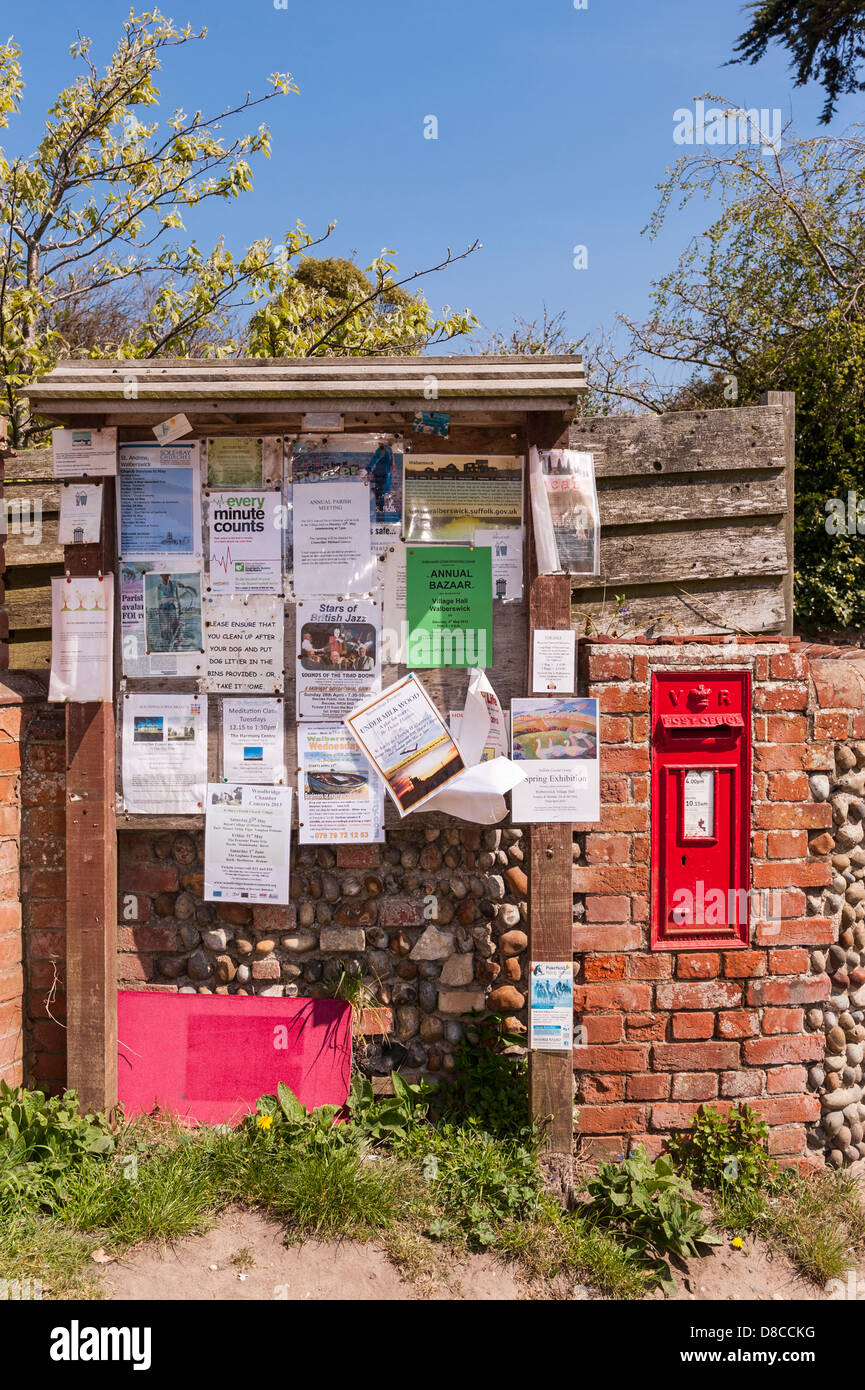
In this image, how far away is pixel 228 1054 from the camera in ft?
10.9

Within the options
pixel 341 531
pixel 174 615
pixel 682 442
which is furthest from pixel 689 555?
pixel 174 615

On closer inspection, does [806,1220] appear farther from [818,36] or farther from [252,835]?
[818,36]

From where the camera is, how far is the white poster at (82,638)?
3.19m

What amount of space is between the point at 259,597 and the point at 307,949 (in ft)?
4.75

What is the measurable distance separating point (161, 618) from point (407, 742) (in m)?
1.10

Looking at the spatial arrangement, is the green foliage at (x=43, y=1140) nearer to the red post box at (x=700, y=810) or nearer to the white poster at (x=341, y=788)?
the white poster at (x=341, y=788)

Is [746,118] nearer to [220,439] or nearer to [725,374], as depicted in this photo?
A: [725,374]

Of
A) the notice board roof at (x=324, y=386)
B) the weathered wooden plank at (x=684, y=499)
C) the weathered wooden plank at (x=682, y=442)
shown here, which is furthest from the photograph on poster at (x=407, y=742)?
the weathered wooden plank at (x=682, y=442)

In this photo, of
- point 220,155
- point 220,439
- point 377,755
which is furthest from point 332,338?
point 377,755

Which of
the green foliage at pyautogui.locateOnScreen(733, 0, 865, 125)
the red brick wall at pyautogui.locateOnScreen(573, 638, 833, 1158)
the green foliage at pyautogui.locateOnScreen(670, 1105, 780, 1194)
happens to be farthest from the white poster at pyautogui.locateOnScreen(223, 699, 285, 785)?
the green foliage at pyautogui.locateOnScreen(733, 0, 865, 125)

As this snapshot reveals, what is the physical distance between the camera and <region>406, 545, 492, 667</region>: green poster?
326 centimetres

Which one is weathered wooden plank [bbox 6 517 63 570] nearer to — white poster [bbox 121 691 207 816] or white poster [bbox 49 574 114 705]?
white poster [bbox 49 574 114 705]

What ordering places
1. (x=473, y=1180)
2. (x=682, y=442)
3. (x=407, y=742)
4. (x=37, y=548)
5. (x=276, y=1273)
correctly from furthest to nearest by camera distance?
(x=37, y=548), (x=682, y=442), (x=407, y=742), (x=473, y=1180), (x=276, y=1273)

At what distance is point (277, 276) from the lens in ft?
17.3
